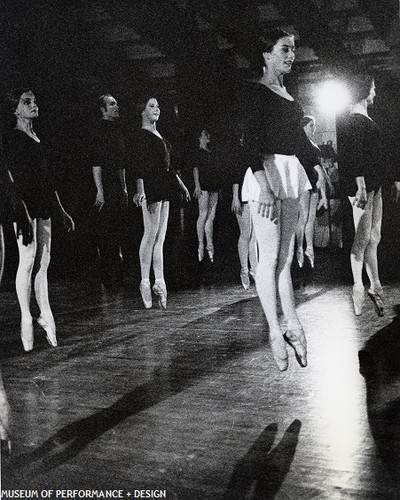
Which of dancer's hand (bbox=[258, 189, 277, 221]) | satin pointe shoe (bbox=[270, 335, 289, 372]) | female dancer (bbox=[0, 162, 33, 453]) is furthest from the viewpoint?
female dancer (bbox=[0, 162, 33, 453])

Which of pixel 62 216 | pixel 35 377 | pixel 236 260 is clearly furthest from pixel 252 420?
pixel 236 260

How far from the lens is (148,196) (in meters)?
4.24

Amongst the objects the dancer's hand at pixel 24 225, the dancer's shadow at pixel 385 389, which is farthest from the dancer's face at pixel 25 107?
the dancer's shadow at pixel 385 389

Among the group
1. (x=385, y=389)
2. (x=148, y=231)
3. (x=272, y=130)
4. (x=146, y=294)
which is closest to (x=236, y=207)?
(x=148, y=231)

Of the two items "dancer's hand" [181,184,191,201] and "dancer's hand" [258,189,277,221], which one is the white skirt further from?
"dancer's hand" [181,184,191,201]

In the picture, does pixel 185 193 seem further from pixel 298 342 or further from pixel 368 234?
pixel 298 342

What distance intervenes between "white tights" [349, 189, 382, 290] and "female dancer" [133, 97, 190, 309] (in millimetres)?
1386

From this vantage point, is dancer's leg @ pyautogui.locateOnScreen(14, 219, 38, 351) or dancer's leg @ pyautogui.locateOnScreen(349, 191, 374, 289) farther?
dancer's leg @ pyautogui.locateOnScreen(349, 191, 374, 289)

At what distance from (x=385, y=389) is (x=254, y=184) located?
3.14ft

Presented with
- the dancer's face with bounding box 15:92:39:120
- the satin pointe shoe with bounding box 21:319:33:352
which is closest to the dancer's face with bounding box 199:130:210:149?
the dancer's face with bounding box 15:92:39:120

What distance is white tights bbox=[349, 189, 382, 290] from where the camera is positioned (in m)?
3.40

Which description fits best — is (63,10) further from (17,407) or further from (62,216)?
(17,407)

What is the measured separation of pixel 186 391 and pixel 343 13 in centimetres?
211

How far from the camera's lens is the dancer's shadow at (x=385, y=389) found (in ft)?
5.82
